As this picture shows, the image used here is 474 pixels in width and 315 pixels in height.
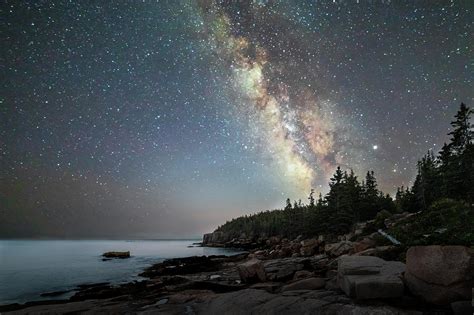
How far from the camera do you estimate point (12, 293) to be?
26.9 metres

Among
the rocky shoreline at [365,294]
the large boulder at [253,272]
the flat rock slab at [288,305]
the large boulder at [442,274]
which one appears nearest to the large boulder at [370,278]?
the rocky shoreline at [365,294]

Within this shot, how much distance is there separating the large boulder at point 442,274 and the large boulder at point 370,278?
685 mm

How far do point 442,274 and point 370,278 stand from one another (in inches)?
92.9

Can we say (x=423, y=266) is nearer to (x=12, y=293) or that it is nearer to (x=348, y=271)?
(x=348, y=271)

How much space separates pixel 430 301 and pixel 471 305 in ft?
3.94

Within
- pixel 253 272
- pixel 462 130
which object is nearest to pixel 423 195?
pixel 462 130

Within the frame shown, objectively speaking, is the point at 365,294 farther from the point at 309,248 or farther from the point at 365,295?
the point at 309,248

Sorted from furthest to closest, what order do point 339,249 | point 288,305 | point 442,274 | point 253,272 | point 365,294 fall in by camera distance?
1. point 339,249
2. point 253,272
3. point 288,305
4. point 365,294
5. point 442,274

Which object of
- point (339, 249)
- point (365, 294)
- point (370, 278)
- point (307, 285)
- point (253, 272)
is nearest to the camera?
point (365, 294)

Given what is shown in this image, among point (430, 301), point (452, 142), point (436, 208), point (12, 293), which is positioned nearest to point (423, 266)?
point (430, 301)

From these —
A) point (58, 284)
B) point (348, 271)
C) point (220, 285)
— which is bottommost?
point (58, 284)

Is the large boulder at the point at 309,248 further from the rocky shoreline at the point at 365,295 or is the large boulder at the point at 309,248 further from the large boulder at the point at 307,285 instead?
the large boulder at the point at 307,285

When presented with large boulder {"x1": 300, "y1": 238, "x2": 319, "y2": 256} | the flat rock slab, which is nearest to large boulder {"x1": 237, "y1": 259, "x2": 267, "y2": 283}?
the flat rock slab

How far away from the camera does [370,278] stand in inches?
416
